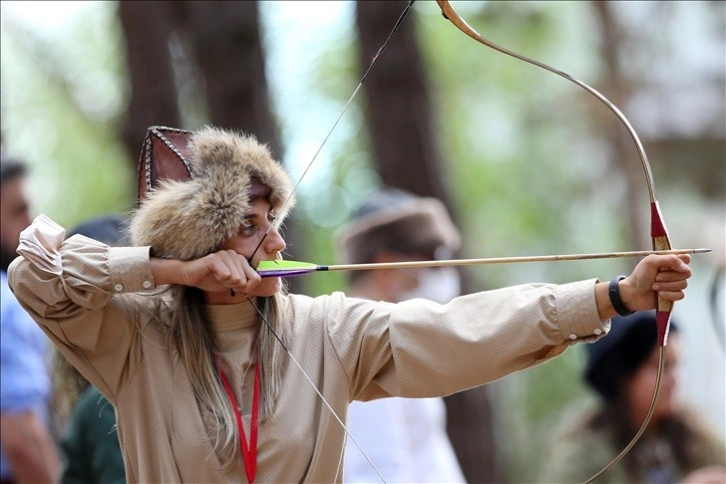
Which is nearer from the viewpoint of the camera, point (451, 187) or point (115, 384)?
point (115, 384)

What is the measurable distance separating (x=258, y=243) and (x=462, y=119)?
18.1 meters

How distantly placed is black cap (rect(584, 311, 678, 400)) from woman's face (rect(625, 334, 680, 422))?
28 millimetres

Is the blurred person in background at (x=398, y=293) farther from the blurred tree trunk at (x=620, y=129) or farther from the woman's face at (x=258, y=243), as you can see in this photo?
the blurred tree trunk at (x=620, y=129)

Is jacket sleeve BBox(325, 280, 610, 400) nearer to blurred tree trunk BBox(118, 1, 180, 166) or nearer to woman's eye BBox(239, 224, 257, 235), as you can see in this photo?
woman's eye BBox(239, 224, 257, 235)

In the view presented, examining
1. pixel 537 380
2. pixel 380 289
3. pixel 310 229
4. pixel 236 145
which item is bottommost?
pixel 537 380

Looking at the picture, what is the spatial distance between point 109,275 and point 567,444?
2408 mm

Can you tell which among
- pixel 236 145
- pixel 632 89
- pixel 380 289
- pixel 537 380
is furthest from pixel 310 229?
pixel 236 145

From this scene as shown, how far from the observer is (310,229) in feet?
50.7

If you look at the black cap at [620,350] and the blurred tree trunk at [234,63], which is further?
→ the blurred tree trunk at [234,63]

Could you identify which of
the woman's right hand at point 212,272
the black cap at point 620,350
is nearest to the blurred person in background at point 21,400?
the woman's right hand at point 212,272

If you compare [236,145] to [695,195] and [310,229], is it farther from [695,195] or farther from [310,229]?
[695,195]

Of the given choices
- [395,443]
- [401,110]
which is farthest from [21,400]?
[401,110]

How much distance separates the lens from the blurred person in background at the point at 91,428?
163 inches

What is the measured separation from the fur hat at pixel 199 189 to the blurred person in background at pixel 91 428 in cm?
56
